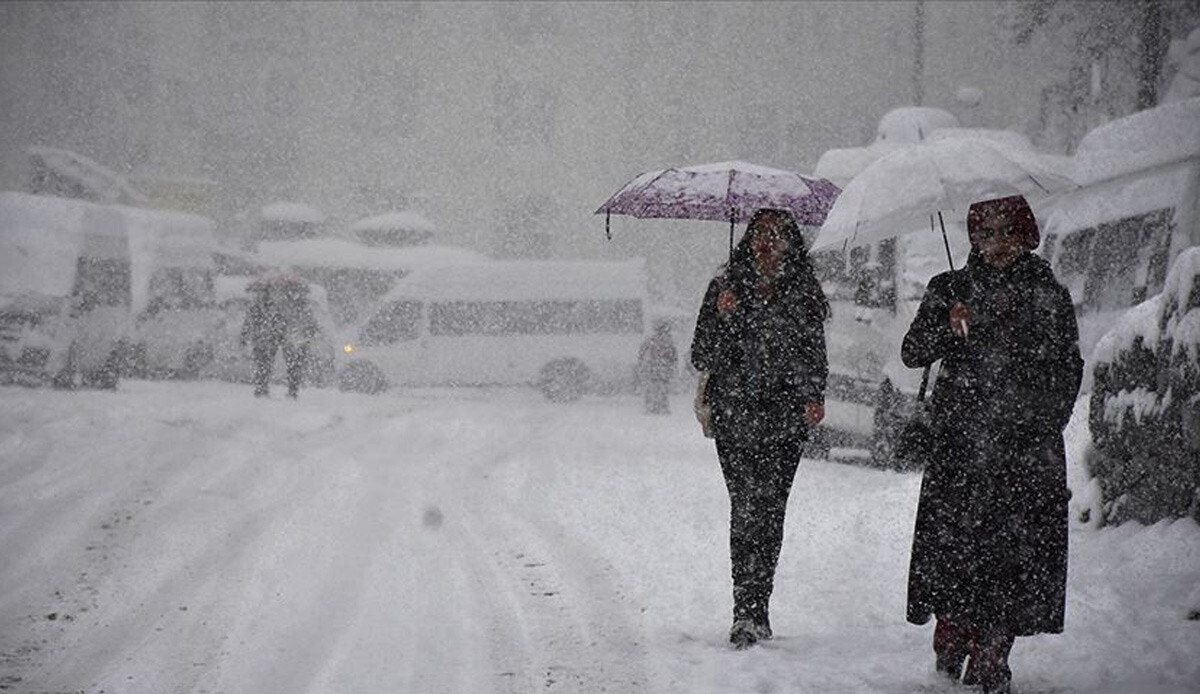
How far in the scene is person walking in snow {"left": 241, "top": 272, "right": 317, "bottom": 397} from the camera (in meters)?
17.6

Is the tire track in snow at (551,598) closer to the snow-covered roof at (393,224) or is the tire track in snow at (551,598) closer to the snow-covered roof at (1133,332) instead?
the snow-covered roof at (1133,332)

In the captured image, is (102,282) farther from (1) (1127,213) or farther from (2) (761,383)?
(2) (761,383)

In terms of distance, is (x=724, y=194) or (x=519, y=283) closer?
(x=724, y=194)

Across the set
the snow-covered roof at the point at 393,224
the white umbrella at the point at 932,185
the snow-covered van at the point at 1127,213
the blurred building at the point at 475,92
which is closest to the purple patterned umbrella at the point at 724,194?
the white umbrella at the point at 932,185

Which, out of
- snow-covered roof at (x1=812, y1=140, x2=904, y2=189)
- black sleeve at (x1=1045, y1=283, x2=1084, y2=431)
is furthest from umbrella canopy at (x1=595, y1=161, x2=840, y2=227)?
snow-covered roof at (x1=812, y1=140, x2=904, y2=189)

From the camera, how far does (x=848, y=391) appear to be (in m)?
11.6

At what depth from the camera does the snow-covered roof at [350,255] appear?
29.0 metres

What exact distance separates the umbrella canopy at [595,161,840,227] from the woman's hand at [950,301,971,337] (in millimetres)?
1848

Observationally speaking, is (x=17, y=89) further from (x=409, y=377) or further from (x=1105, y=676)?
(x=1105, y=676)

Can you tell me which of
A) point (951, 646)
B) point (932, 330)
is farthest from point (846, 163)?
point (951, 646)

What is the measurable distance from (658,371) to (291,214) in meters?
19.4

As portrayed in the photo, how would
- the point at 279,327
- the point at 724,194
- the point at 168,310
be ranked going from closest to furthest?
the point at 724,194 → the point at 279,327 → the point at 168,310

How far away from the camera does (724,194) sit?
636cm

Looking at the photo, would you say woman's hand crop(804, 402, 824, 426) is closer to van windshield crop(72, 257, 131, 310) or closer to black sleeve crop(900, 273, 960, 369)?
black sleeve crop(900, 273, 960, 369)
